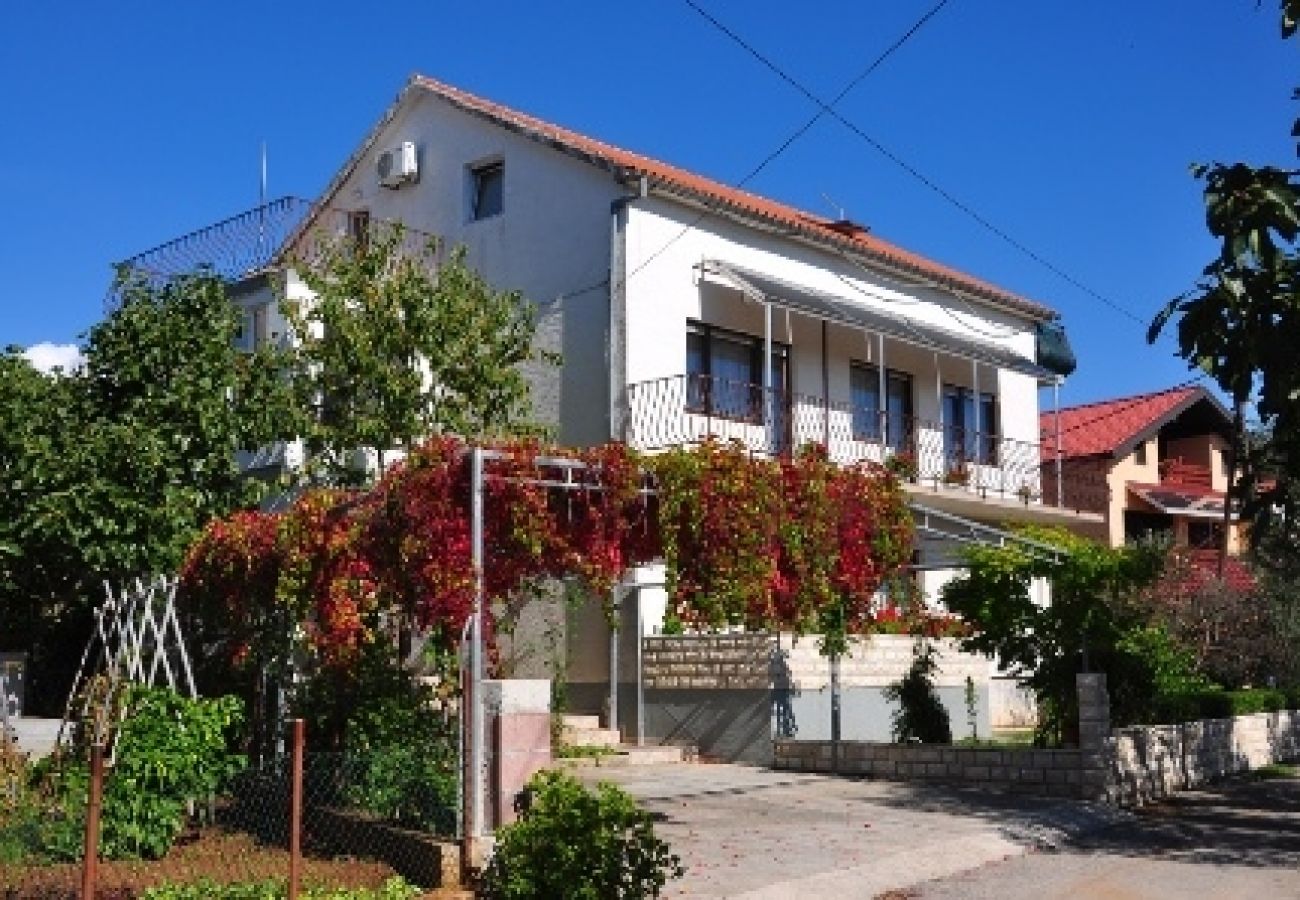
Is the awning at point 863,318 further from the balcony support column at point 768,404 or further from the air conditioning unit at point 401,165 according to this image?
the air conditioning unit at point 401,165

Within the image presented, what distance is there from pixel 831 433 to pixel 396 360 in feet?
27.0

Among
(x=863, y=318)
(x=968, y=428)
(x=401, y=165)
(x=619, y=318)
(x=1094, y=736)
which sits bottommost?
(x=1094, y=736)

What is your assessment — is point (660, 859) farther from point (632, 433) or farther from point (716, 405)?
point (716, 405)

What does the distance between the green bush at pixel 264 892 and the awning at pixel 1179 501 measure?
3088cm

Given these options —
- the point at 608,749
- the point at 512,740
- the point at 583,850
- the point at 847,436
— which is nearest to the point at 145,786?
the point at 512,740

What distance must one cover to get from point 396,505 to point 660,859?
3777 millimetres

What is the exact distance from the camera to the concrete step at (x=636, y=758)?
16.2 meters

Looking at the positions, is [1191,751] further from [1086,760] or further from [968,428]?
[968,428]

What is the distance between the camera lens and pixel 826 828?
40.3 feet

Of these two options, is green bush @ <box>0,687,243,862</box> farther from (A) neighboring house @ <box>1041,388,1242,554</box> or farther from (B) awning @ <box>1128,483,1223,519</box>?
(B) awning @ <box>1128,483,1223,519</box>

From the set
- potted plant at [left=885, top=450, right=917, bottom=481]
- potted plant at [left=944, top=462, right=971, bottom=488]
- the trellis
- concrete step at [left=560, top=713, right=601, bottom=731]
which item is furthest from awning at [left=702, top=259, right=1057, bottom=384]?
the trellis

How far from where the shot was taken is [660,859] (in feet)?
27.4

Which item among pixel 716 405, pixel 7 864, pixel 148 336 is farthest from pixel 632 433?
pixel 7 864

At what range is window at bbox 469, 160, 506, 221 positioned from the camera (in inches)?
901
